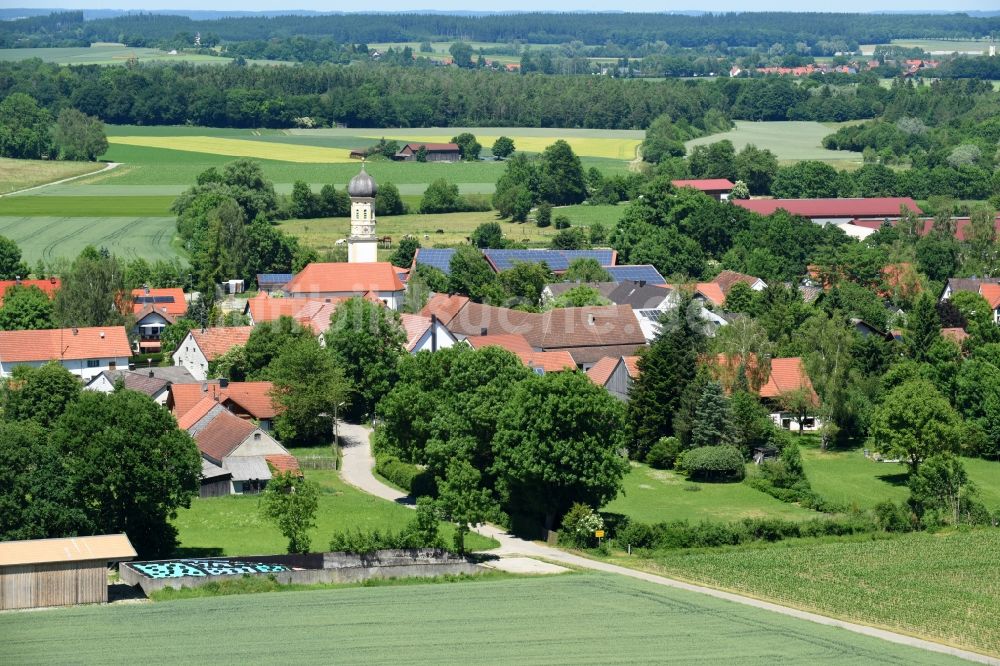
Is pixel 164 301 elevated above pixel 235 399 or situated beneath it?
situated beneath

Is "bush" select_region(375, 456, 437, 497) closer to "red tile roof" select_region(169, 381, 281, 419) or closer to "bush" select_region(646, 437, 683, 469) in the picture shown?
"red tile roof" select_region(169, 381, 281, 419)

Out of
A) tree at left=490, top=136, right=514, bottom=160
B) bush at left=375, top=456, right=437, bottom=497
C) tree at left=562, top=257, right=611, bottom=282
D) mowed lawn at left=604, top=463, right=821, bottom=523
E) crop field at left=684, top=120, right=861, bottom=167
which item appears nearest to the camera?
mowed lawn at left=604, top=463, right=821, bottom=523

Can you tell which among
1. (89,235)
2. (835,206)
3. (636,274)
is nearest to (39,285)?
(89,235)

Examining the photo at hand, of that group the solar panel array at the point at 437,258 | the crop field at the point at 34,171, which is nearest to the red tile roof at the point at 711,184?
the solar panel array at the point at 437,258

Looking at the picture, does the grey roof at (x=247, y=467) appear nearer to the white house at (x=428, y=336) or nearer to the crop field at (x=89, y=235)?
the white house at (x=428, y=336)

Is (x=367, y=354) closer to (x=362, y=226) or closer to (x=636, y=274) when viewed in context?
(x=362, y=226)

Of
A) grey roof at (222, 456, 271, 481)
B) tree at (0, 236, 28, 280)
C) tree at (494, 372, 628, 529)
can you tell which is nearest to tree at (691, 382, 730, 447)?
tree at (494, 372, 628, 529)

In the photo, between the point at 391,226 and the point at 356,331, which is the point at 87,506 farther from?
the point at 391,226
